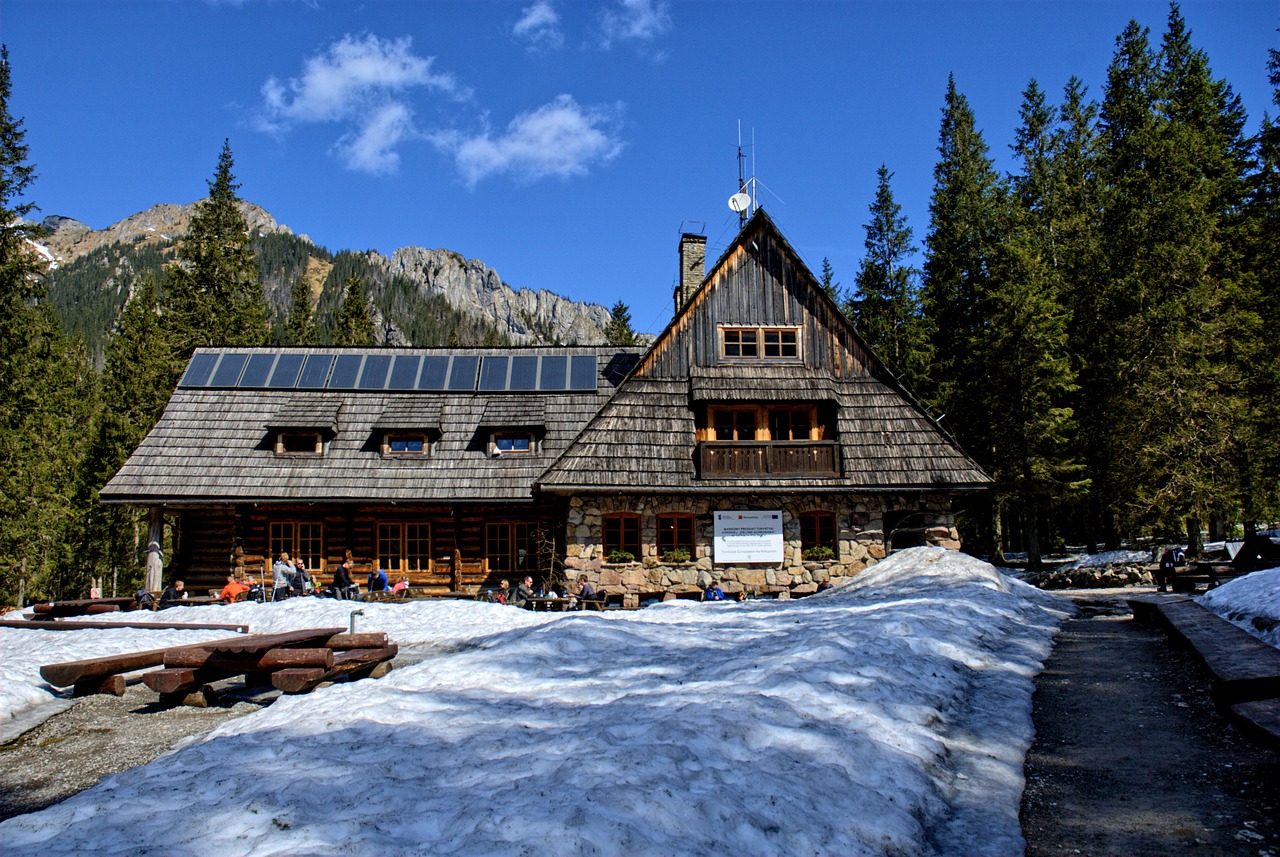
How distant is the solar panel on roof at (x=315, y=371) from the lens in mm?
24188

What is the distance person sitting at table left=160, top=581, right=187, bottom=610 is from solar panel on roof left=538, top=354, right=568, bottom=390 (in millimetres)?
10995

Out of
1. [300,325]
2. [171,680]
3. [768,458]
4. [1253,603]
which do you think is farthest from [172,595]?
[300,325]

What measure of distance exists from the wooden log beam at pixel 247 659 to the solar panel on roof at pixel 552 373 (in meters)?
15.9

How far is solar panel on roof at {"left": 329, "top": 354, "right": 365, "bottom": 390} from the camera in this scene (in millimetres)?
24156

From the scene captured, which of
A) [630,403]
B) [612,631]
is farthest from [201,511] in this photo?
[612,631]

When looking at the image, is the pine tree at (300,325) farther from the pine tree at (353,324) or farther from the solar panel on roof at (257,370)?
the solar panel on roof at (257,370)

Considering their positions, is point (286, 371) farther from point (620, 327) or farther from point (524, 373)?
point (620, 327)

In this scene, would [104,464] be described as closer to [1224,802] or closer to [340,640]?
[340,640]

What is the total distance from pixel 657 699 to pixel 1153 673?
19.4 ft

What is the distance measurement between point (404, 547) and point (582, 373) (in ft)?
25.0

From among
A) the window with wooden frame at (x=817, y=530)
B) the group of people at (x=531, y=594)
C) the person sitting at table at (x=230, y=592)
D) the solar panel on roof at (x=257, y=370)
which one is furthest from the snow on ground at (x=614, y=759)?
the solar panel on roof at (x=257, y=370)

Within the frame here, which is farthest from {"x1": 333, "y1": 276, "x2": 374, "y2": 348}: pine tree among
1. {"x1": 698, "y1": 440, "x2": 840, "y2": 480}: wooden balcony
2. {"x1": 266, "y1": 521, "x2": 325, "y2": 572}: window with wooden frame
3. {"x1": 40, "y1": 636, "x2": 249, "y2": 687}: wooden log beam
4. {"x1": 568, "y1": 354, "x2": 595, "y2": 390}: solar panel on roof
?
{"x1": 40, "y1": 636, "x2": 249, "y2": 687}: wooden log beam

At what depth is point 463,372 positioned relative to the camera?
81.1 feet

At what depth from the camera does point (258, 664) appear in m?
8.59
